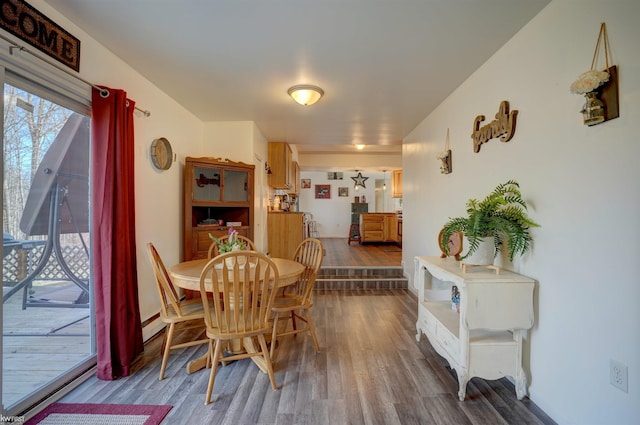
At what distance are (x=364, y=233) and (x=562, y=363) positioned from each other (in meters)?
6.48

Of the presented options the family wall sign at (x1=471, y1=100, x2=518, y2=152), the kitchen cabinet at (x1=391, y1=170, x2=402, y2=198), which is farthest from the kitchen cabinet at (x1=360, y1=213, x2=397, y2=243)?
the family wall sign at (x1=471, y1=100, x2=518, y2=152)

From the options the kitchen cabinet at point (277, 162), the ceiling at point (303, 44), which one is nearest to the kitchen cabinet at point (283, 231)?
the kitchen cabinet at point (277, 162)

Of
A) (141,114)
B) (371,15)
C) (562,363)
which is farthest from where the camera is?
(141,114)

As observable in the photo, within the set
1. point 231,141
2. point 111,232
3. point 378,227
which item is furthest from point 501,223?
point 378,227

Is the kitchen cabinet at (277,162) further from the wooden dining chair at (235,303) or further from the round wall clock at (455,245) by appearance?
the round wall clock at (455,245)

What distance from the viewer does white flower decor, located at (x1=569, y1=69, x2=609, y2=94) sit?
50.2 inches

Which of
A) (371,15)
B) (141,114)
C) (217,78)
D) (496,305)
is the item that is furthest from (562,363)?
(141,114)

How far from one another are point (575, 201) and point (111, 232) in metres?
2.95

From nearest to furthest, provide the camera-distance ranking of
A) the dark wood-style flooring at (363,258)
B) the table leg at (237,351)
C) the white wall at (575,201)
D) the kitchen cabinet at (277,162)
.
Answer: the white wall at (575,201) → the table leg at (237,351) → the kitchen cabinet at (277,162) → the dark wood-style flooring at (363,258)

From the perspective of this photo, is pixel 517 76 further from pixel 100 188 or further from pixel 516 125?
pixel 100 188

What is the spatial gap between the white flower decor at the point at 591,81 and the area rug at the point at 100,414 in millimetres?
2844

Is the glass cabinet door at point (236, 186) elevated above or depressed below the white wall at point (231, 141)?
below

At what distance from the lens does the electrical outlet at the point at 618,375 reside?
127 cm

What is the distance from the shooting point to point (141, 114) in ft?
8.50
